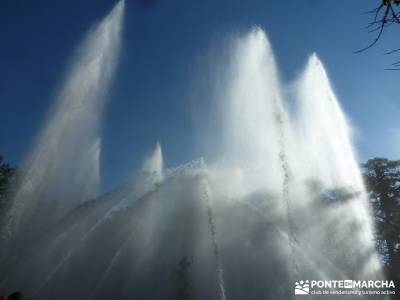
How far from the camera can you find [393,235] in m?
28.4

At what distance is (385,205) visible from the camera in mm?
29578

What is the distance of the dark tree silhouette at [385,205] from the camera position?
28531mm

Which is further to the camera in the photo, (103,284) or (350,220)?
(350,220)

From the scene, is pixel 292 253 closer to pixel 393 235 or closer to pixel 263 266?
pixel 263 266

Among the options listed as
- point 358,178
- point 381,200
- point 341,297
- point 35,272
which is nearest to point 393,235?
point 381,200

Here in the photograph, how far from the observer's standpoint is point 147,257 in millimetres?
23688

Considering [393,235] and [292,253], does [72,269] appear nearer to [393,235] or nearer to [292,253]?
[292,253]

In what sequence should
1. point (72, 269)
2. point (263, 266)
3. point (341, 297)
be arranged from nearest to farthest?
point (341, 297) → point (263, 266) → point (72, 269)


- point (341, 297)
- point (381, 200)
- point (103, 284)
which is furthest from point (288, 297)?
point (381, 200)

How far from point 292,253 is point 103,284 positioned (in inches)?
468

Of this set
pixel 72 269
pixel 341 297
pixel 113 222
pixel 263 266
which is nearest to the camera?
pixel 341 297

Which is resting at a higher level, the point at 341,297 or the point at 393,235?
Answer: the point at 393,235

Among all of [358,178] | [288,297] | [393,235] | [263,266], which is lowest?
[288,297]

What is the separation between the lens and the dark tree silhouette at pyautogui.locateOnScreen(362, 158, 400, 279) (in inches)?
1123
